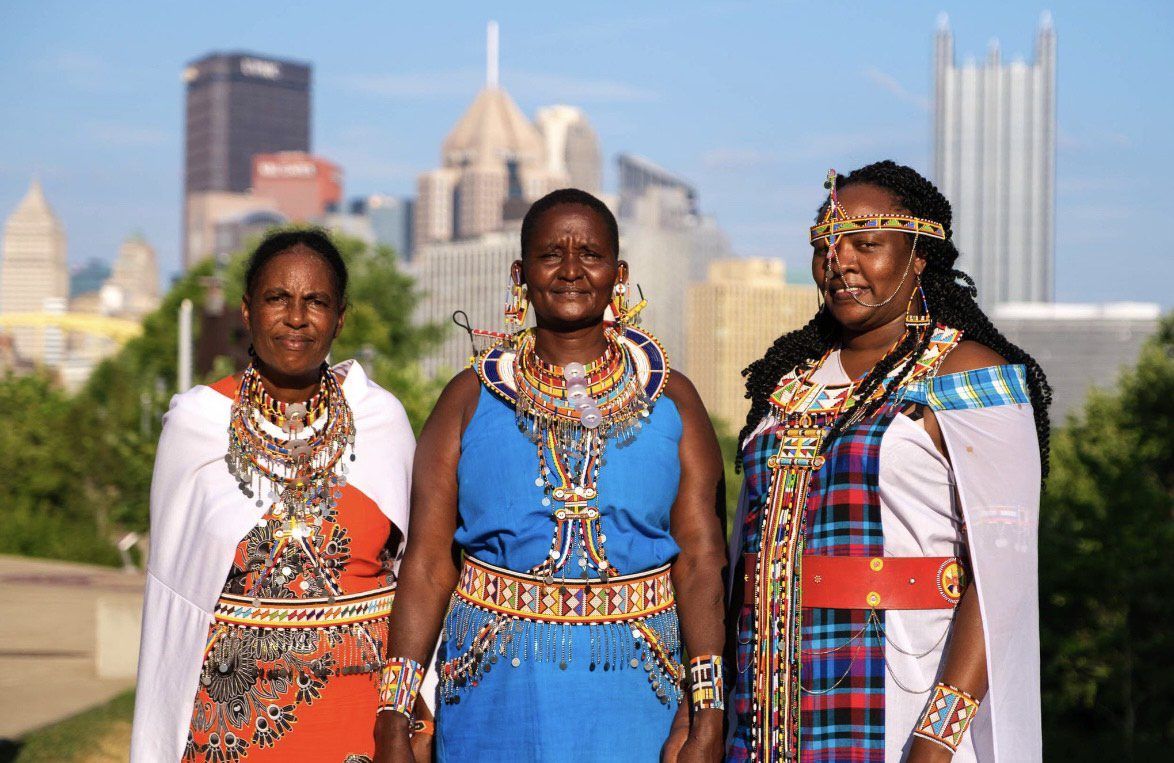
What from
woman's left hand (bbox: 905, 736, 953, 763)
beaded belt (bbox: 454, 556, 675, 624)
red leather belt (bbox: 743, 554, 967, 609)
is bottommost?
woman's left hand (bbox: 905, 736, 953, 763)

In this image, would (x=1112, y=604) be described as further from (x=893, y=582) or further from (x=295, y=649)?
(x=295, y=649)

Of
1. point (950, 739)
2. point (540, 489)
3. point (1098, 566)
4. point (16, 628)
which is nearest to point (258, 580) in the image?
point (540, 489)

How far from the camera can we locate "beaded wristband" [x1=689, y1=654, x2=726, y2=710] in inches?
166

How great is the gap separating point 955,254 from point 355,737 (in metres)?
2.38

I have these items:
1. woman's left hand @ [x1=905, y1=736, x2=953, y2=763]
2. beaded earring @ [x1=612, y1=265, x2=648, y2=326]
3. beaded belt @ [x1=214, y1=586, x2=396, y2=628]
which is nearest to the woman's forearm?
woman's left hand @ [x1=905, y1=736, x2=953, y2=763]

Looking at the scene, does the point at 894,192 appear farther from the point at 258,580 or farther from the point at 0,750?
the point at 0,750

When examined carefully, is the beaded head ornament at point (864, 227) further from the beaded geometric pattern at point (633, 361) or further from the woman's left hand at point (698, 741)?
the woman's left hand at point (698, 741)

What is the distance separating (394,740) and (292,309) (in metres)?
1.40

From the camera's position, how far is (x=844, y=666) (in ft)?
13.5

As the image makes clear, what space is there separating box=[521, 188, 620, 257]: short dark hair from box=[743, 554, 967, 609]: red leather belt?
3.80 feet

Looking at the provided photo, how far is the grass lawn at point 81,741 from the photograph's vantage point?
10.2m

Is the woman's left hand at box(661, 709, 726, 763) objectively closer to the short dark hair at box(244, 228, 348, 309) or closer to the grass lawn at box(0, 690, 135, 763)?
the short dark hair at box(244, 228, 348, 309)

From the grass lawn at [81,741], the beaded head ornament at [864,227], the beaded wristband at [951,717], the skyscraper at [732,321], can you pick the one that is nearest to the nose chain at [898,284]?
the beaded head ornament at [864,227]

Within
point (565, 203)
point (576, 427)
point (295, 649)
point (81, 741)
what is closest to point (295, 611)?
point (295, 649)
